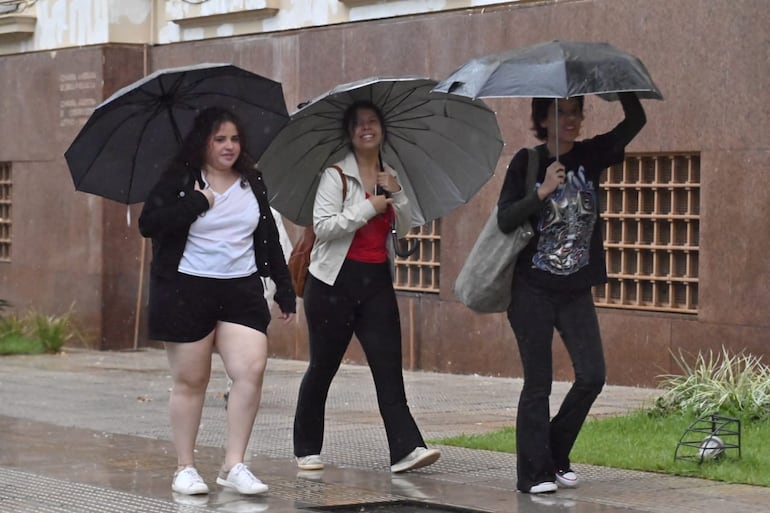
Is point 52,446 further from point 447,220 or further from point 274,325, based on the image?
point 274,325

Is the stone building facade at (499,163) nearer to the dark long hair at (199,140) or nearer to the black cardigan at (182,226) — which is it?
the black cardigan at (182,226)

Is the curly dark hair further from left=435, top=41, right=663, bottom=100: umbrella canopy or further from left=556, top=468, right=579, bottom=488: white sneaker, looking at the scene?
left=556, top=468, right=579, bottom=488: white sneaker

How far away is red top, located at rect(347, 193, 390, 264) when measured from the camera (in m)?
8.22

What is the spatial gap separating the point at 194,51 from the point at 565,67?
10.3 metres

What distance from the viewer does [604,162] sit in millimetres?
7691

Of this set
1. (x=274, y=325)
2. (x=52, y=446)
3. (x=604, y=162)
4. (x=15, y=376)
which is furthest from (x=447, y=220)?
(x=604, y=162)

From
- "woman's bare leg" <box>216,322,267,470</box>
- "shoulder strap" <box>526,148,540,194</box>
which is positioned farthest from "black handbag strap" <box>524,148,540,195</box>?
"woman's bare leg" <box>216,322,267,470</box>

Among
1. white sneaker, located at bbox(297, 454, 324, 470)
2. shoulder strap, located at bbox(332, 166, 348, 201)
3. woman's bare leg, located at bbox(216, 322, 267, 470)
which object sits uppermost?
shoulder strap, located at bbox(332, 166, 348, 201)

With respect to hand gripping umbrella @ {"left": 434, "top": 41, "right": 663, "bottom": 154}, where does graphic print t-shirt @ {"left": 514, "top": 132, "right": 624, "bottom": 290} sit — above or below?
below

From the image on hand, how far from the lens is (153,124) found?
7898 millimetres

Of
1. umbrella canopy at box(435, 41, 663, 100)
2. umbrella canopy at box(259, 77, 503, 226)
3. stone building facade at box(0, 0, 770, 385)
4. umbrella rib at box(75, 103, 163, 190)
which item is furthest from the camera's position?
stone building facade at box(0, 0, 770, 385)

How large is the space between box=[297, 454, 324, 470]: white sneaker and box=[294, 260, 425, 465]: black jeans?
411 millimetres

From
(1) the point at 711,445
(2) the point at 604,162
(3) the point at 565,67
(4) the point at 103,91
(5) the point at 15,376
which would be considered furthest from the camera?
(4) the point at 103,91

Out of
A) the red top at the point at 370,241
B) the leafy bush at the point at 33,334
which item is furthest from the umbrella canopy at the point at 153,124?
the leafy bush at the point at 33,334
